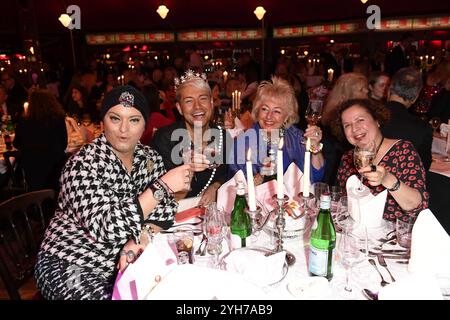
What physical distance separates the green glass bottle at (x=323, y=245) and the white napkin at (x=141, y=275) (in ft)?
1.88

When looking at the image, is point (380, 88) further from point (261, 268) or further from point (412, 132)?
point (261, 268)

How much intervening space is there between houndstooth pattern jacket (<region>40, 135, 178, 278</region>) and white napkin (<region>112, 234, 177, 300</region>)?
42 cm

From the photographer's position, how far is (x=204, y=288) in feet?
3.78

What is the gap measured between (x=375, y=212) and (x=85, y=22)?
1544cm

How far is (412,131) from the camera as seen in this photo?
317 cm

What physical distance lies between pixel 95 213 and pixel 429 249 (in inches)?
57.9

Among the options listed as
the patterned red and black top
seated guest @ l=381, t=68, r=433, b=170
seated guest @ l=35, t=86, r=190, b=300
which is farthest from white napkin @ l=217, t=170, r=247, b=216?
seated guest @ l=381, t=68, r=433, b=170

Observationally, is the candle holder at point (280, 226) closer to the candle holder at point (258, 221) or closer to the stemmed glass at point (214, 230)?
→ the candle holder at point (258, 221)

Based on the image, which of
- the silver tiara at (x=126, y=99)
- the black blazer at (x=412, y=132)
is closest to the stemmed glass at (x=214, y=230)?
the silver tiara at (x=126, y=99)

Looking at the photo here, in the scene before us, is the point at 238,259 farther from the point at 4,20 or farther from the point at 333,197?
the point at 4,20

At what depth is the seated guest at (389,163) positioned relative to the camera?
1913mm

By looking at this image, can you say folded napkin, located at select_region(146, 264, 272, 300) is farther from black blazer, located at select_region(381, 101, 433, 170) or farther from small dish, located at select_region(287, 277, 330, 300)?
black blazer, located at select_region(381, 101, 433, 170)

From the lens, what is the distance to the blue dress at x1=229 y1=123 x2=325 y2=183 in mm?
2920

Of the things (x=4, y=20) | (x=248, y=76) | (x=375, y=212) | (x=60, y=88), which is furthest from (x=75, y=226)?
(x=4, y=20)
